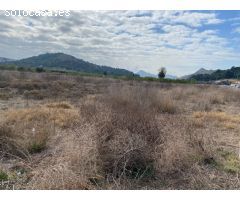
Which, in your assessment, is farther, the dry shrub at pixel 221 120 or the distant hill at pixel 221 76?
the distant hill at pixel 221 76

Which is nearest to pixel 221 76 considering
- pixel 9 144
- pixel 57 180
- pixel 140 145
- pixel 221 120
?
pixel 221 120

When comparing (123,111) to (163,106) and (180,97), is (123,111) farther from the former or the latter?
(180,97)

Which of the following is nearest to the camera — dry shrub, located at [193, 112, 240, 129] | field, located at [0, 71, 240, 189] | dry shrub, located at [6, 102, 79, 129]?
field, located at [0, 71, 240, 189]

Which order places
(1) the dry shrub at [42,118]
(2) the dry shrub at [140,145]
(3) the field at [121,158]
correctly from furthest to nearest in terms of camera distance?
(1) the dry shrub at [42,118], (2) the dry shrub at [140,145], (3) the field at [121,158]

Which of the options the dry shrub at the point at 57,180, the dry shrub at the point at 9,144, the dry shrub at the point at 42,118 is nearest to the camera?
the dry shrub at the point at 57,180

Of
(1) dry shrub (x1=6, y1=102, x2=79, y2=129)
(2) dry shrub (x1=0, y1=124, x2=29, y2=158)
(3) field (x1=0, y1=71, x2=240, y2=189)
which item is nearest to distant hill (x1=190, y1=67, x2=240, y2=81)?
(1) dry shrub (x1=6, y1=102, x2=79, y2=129)

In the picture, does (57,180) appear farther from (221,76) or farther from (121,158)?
(221,76)

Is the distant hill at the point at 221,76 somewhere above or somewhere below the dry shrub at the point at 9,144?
below

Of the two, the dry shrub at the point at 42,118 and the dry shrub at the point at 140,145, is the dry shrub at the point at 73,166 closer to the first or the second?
the dry shrub at the point at 140,145

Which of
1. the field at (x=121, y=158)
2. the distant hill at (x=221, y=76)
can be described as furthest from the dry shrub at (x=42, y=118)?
the distant hill at (x=221, y=76)

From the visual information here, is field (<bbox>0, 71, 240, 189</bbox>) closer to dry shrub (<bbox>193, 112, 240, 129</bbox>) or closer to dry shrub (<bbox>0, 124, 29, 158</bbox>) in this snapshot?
dry shrub (<bbox>0, 124, 29, 158</bbox>)

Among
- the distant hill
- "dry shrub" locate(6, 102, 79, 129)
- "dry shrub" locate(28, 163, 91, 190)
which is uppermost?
"dry shrub" locate(28, 163, 91, 190)

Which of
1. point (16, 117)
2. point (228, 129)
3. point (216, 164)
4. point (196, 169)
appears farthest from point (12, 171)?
point (228, 129)

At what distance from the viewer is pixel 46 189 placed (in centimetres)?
441
